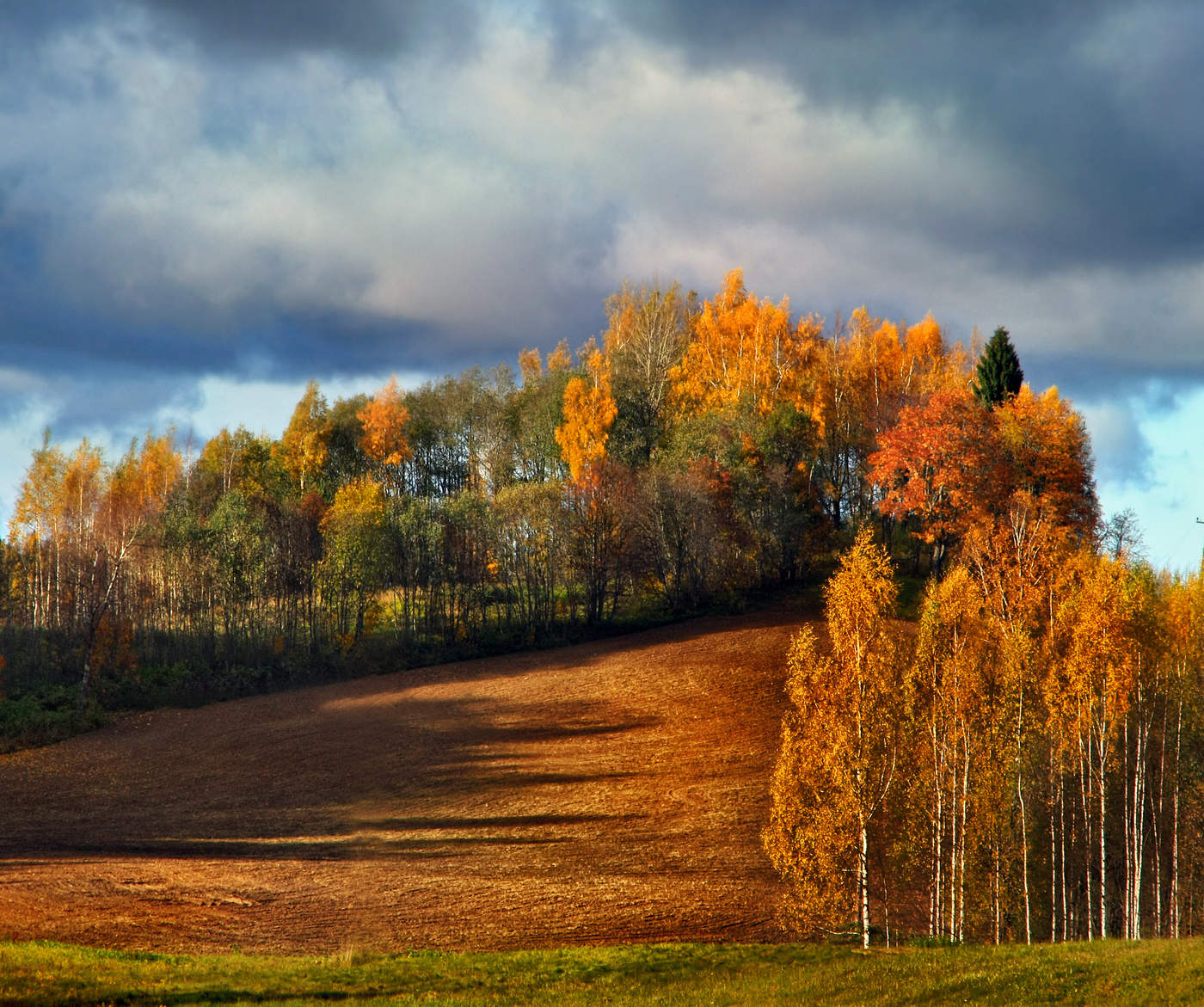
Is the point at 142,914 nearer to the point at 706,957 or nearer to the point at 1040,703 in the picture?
the point at 706,957

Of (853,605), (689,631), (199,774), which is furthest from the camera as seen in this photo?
(689,631)

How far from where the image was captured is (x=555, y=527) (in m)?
66.5

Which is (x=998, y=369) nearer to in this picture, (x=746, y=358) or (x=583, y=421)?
(x=746, y=358)

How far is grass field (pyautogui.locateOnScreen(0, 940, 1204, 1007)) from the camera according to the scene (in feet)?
59.1

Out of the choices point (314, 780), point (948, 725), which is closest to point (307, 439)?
point (314, 780)

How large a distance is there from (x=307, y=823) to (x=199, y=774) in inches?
333

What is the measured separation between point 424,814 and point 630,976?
17189 mm

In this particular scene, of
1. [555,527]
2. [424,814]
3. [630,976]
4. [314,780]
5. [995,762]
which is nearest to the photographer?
[630,976]

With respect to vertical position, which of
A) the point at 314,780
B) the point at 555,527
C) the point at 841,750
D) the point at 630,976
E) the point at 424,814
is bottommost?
the point at 630,976

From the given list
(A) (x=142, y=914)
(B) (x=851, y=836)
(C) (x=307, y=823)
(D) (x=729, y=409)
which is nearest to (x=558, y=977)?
(B) (x=851, y=836)

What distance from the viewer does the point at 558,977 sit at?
20.7m

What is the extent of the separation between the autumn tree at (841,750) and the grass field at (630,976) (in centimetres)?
294

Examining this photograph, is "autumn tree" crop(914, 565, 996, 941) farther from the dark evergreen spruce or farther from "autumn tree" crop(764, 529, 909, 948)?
the dark evergreen spruce

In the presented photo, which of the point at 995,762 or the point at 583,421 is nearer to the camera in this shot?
the point at 995,762
